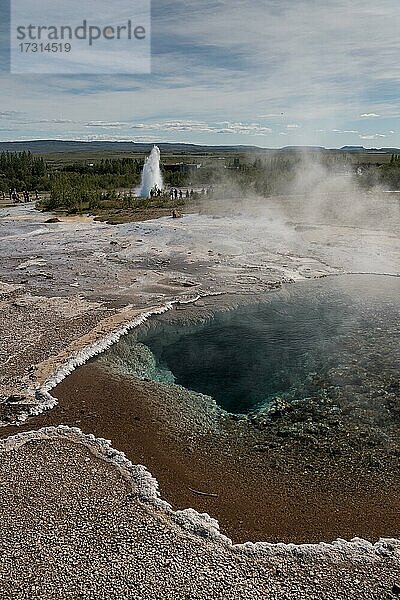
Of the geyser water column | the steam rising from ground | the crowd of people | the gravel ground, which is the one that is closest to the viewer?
the gravel ground

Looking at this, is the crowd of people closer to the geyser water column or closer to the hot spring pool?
the geyser water column

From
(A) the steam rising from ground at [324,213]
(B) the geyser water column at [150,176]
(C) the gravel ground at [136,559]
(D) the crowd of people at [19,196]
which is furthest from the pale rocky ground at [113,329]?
(B) the geyser water column at [150,176]

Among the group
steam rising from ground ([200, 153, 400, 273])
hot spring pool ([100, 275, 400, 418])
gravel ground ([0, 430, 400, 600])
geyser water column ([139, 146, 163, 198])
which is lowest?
gravel ground ([0, 430, 400, 600])

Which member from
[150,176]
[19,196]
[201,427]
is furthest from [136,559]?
A: [19,196]

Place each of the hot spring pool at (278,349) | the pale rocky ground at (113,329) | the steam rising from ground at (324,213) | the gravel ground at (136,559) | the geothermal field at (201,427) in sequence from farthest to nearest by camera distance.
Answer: the steam rising from ground at (324,213) → the hot spring pool at (278,349) → the geothermal field at (201,427) → the pale rocky ground at (113,329) → the gravel ground at (136,559)

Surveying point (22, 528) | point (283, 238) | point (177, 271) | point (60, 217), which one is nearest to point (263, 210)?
point (283, 238)

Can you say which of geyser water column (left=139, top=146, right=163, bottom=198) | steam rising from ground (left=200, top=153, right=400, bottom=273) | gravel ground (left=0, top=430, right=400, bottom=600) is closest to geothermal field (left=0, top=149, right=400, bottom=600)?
gravel ground (left=0, top=430, right=400, bottom=600)

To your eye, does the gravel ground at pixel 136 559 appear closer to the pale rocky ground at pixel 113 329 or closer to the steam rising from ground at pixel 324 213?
the pale rocky ground at pixel 113 329
